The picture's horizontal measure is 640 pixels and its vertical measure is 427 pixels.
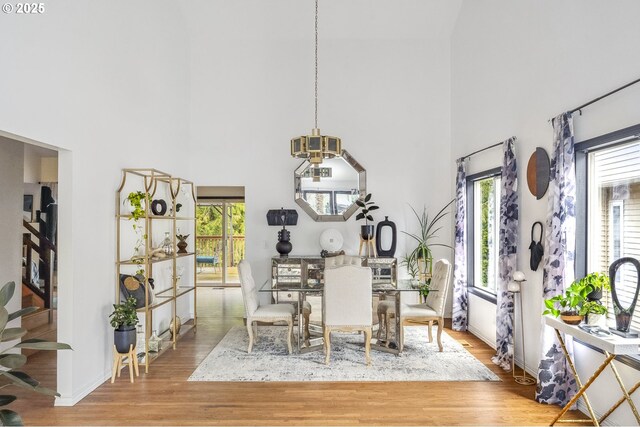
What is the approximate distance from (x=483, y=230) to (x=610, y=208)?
2267 mm

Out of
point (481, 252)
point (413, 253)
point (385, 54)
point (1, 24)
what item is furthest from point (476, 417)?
point (385, 54)

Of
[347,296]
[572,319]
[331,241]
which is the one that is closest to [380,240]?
[331,241]

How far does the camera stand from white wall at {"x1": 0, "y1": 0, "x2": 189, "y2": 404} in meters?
2.75

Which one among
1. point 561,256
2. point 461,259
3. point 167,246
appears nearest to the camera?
point 561,256

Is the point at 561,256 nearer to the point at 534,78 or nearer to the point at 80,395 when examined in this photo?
the point at 534,78

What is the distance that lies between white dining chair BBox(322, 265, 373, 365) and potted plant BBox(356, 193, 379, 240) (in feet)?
6.08

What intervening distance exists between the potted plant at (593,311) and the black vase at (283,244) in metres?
3.88

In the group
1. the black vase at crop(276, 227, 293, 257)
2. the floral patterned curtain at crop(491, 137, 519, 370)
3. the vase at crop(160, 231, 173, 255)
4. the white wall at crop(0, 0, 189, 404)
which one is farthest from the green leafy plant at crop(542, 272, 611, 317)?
the vase at crop(160, 231, 173, 255)

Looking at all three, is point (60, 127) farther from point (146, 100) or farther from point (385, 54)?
point (385, 54)

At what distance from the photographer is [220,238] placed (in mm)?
9234

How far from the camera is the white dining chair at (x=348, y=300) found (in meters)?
3.95

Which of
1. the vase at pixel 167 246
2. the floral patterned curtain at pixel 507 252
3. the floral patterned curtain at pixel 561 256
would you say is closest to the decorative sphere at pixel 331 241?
the vase at pixel 167 246

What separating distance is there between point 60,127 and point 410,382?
3.77 meters

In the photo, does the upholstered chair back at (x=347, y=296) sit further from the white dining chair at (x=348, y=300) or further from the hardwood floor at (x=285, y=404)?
the hardwood floor at (x=285, y=404)
